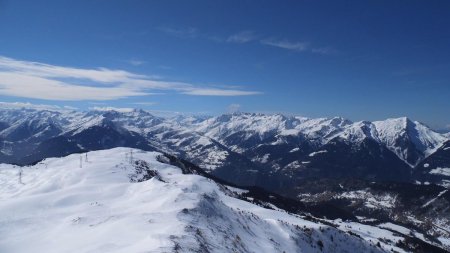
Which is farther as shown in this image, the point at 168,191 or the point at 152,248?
the point at 168,191

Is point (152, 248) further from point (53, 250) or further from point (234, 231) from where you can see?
point (234, 231)

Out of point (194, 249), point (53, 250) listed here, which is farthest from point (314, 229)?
point (53, 250)

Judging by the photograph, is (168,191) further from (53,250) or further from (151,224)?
(53,250)

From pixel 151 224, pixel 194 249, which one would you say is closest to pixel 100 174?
pixel 151 224

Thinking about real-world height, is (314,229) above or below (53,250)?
below

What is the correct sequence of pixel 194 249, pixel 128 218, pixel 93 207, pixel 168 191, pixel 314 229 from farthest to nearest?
pixel 314 229 → pixel 168 191 → pixel 93 207 → pixel 128 218 → pixel 194 249

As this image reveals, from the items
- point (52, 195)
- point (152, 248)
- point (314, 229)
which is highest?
point (152, 248)

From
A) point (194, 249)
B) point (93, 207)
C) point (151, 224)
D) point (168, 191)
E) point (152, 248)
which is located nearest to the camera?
point (152, 248)

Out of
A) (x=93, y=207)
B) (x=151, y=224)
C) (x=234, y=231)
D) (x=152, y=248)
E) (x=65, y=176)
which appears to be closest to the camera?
(x=152, y=248)

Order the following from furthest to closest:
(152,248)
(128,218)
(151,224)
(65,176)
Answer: (65,176) → (128,218) → (151,224) → (152,248)
